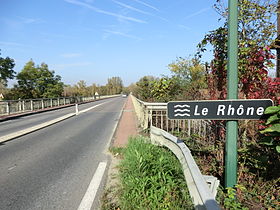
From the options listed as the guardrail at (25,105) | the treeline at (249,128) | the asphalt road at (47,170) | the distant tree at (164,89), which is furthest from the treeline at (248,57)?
the guardrail at (25,105)

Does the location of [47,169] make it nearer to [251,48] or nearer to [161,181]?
[161,181]

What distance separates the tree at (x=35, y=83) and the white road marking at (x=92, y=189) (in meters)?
31.5

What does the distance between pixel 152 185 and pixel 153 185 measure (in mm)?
24

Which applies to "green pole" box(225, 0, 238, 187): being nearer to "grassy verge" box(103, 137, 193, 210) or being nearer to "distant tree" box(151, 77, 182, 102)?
"grassy verge" box(103, 137, 193, 210)

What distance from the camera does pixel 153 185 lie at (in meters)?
3.09

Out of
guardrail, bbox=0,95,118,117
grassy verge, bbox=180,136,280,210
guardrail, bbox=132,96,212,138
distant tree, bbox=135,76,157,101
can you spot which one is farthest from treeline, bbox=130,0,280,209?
guardrail, bbox=0,95,118,117

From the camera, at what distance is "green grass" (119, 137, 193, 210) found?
107 inches

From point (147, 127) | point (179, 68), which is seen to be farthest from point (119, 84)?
point (147, 127)

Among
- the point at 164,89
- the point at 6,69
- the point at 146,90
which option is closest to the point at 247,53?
the point at 164,89

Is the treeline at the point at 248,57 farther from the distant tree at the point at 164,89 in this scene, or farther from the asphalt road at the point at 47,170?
the distant tree at the point at 164,89

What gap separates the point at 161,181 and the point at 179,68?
27329 millimetres

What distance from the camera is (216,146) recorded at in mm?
4250

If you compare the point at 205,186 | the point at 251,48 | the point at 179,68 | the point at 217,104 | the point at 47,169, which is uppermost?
the point at 179,68

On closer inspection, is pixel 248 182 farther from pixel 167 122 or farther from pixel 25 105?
pixel 25 105
